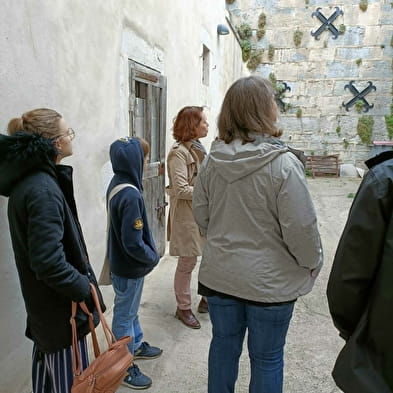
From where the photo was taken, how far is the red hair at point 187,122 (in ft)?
9.03

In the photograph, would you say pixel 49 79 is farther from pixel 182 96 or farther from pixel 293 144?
pixel 293 144

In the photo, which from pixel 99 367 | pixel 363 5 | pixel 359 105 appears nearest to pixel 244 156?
pixel 99 367

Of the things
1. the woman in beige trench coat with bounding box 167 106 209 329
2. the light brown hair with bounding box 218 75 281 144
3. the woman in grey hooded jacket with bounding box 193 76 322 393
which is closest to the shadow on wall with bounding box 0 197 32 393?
the woman in grey hooded jacket with bounding box 193 76 322 393

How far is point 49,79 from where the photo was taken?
6.72ft

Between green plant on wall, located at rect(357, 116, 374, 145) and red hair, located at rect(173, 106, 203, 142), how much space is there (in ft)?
34.1

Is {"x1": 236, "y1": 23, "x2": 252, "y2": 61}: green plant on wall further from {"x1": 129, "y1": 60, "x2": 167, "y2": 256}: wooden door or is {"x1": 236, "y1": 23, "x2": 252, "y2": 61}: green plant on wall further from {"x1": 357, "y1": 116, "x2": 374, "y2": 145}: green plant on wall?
{"x1": 129, "y1": 60, "x2": 167, "y2": 256}: wooden door

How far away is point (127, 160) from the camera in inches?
78.2

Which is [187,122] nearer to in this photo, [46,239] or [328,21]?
[46,239]

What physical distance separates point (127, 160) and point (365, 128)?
11.4m

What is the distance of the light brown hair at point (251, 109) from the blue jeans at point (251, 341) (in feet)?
2.41

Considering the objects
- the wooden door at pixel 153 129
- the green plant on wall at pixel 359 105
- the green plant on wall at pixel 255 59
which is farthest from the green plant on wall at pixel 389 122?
the wooden door at pixel 153 129

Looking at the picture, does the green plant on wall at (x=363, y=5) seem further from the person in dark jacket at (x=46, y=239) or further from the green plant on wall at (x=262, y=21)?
the person in dark jacket at (x=46, y=239)

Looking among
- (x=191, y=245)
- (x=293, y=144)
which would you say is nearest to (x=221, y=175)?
(x=191, y=245)

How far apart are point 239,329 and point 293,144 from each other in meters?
11.2
